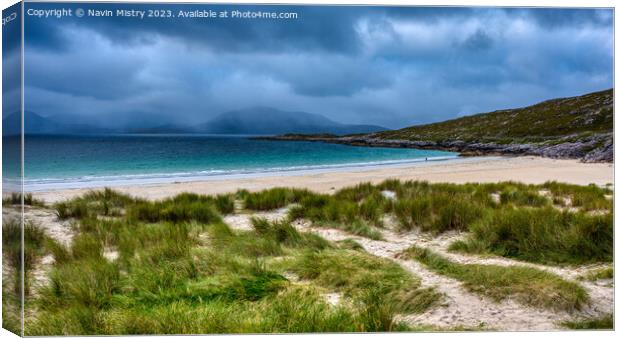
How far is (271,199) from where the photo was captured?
7.03 m

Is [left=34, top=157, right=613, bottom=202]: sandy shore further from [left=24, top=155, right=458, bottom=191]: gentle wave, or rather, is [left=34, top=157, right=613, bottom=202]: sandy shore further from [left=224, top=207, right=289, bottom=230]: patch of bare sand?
[left=224, top=207, right=289, bottom=230]: patch of bare sand

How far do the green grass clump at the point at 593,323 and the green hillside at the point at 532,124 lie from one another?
1.86 meters

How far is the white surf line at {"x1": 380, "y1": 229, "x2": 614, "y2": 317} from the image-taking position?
12.4 feet

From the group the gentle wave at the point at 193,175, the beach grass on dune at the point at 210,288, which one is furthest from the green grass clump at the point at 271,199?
the gentle wave at the point at 193,175

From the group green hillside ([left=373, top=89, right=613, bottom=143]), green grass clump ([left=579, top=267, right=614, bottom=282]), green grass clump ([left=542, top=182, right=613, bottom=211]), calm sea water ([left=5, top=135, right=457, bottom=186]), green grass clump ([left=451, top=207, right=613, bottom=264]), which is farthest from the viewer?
calm sea water ([left=5, top=135, right=457, bottom=186])

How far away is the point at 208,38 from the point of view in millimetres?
4238

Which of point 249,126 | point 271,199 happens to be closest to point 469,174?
point 271,199

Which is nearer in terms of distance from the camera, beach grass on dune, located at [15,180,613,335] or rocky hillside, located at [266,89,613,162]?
beach grass on dune, located at [15,180,613,335]

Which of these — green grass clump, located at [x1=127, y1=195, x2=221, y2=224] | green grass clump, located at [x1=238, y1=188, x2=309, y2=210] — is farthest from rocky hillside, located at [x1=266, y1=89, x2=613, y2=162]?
green grass clump, located at [x1=127, y1=195, x2=221, y2=224]

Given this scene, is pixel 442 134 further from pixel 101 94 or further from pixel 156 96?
pixel 101 94

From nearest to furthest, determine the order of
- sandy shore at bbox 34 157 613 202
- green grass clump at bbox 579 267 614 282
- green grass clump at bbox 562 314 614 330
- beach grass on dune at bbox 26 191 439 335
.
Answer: beach grass on dune at bbox 26 191 439 335 → green grass clump at bbox 562 314 614 330 → green grass clump at bbox 579 267 614 282 → sandy shore at bbox 34 157 613 202

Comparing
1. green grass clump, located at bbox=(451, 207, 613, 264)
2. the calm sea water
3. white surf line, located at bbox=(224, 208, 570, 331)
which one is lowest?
white surf line, located at bbox=(224, 208, 570, 331)

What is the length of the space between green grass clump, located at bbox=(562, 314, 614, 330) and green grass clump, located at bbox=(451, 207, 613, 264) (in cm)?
86

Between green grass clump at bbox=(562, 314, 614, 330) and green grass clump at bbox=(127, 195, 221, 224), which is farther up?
green grass clump at bbox=(127, 195, 221, 224)
